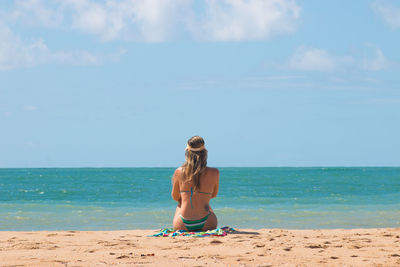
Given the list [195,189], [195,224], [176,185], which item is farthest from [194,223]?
[176,185]

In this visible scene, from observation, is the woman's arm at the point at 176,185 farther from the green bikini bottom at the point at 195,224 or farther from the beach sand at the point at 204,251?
the beach sand at the point at 204,251

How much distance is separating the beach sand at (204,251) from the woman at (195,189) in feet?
1.45

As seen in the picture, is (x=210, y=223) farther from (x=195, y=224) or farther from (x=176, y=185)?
(x=176, y=185)

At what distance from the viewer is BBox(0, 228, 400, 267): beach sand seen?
4.73m

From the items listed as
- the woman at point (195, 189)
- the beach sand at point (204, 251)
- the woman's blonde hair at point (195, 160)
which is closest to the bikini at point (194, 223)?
the woman at point (195, 189)

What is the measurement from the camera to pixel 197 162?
263 inches

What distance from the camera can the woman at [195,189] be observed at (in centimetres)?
671

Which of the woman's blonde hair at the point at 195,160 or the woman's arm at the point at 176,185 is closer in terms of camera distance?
the woman's blonde hair at the point at 195,160

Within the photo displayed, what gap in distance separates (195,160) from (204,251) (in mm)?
1658

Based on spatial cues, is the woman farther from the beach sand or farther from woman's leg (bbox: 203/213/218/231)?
the beach sand

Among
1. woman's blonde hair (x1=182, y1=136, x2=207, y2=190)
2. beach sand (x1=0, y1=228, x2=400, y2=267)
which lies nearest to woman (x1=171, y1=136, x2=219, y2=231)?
woman's blonde hair (x1=182, y1=136, x2=207, y2=190)

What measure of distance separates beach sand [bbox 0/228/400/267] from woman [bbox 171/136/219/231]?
0.44 m

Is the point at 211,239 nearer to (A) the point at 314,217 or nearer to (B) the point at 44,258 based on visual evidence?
(B) the point at 44,258

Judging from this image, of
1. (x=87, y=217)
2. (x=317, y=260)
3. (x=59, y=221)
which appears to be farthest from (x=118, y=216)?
(x=317, y=260)
